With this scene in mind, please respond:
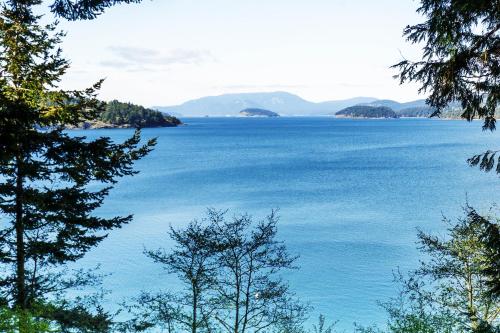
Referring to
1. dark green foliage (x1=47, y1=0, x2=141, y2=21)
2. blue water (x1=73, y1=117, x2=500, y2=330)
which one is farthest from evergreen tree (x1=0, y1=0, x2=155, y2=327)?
blue water (x1=73, y1=117, x2=500, y2=330)

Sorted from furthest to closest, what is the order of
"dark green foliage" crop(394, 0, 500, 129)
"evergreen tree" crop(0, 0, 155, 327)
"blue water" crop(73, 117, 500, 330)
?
"blue water" crop(73, 117, 500, 330) < "evergreen tree" crop(0, 0, 155, 327) < "dark green foliage" crop(394, 0, 500, 129)

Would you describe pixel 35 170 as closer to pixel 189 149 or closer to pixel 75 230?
pixel 75 230

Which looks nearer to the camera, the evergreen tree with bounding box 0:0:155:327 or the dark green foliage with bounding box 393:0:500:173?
the dark green foliage with bounding box 393:0:500:173

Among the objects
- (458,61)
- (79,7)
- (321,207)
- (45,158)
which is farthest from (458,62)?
(321,207)

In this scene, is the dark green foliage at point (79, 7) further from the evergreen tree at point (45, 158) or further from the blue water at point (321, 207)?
the blue water at point (321, 207)

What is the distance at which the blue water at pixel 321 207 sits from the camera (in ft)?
107

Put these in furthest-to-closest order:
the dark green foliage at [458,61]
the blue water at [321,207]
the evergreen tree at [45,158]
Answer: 1. the blue water at [321,207]
2. the evergreen tree at [45,158]
3. the dark green foliage at [458,61]

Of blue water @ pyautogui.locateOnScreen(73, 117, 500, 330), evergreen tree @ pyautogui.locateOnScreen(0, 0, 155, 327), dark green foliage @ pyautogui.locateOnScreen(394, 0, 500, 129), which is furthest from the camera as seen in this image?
blue water @ pyautogui.locateOnScreen(73, 117, 500, 330)

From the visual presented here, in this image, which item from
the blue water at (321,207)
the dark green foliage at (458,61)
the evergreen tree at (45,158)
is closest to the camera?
the dark green foliage at (458,61)

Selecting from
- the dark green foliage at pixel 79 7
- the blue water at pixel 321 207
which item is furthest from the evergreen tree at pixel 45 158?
the blue water at pixel 321 207

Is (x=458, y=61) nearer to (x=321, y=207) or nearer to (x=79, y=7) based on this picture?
(x=79, y=7)

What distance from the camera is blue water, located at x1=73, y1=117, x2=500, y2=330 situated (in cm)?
3271

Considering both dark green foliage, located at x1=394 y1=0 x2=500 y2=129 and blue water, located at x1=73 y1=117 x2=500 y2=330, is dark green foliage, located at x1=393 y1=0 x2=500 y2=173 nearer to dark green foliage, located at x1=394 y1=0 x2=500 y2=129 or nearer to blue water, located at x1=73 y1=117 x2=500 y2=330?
dark green foliage, located at x1=394 y1=0 x2=500 y2=129

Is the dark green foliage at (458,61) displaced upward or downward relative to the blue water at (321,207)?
upward
